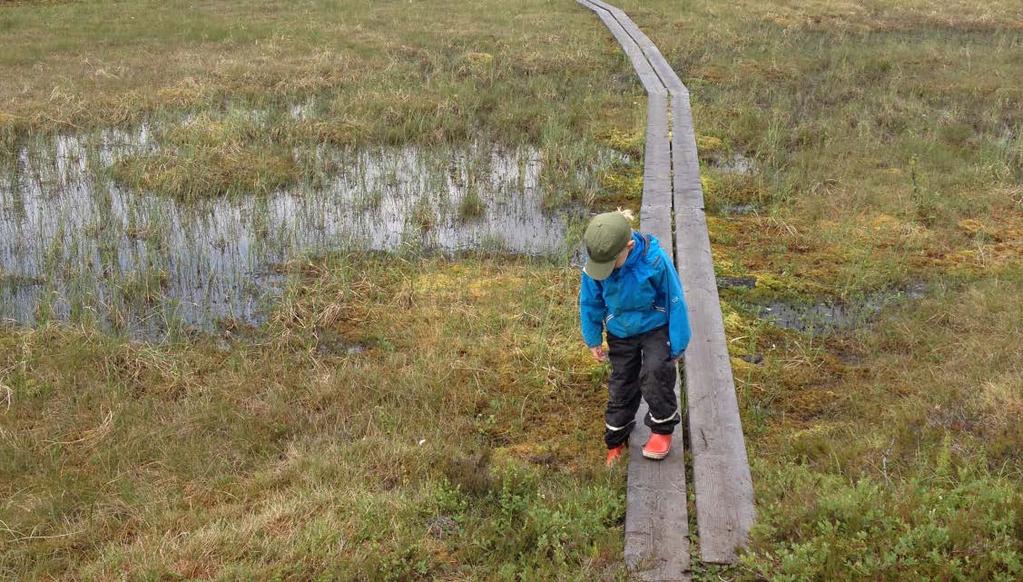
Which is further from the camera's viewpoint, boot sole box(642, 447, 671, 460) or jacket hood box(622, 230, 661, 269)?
boot sole box(642, 447, 671, 460)

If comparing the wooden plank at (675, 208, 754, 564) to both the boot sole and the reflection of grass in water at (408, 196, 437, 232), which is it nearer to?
the boot sole

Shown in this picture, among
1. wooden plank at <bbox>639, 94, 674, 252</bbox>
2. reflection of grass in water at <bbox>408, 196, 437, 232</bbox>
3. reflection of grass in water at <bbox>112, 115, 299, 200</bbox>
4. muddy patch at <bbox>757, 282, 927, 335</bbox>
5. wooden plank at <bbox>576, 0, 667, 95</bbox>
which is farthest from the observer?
wooden plank at <bbox>576, 0, 667, 95</bbox>

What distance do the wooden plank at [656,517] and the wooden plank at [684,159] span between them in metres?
3.98

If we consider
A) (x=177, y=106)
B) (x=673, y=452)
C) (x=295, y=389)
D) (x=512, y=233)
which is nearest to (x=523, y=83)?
(x=177, y=106)

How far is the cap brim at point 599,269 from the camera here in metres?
4.13

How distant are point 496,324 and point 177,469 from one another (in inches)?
99.6

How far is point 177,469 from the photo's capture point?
15.7 ft

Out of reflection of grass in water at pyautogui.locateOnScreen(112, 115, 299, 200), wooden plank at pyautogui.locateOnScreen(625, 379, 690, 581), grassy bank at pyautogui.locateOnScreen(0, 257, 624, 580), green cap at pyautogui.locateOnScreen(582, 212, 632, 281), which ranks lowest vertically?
grassy bank at pyautogui.locateOnScreen(0, 257, 624, 580)

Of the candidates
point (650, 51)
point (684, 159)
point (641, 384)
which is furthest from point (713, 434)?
point (650, 51)

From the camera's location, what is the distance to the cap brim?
13.6 feet

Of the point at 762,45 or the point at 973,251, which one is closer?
the point at 973,251

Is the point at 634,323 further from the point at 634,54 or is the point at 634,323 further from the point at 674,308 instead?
the point at 634,54

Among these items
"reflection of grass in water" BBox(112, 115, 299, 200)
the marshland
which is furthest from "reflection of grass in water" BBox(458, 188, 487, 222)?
"reflection of grass in water" BBox(112, 115, 299, 200)

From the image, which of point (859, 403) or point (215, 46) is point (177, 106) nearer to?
point (215, 46)
